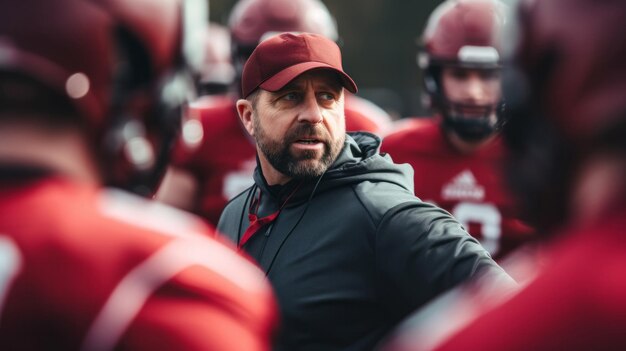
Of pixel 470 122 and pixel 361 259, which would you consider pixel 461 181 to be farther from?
pixel 361 259

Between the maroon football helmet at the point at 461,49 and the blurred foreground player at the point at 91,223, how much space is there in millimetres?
2986

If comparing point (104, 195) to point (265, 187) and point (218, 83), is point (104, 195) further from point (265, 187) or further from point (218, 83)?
point (218, 83)

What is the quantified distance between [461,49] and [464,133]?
523 mm

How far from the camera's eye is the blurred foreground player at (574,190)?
A: 968 millimetres

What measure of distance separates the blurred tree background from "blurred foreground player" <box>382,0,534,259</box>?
16.5 meters

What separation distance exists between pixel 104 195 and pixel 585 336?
0.71 meters

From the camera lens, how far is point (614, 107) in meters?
1.00

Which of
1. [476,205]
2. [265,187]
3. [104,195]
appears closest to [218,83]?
[476,205]

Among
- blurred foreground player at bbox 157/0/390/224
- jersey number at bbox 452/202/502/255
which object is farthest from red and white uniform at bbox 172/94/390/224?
jersey number at bbox 452/202/502/255

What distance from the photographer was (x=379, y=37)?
22.1m

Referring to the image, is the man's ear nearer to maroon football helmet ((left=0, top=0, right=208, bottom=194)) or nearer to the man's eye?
the man's eye

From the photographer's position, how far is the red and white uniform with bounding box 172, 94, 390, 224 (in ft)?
15.1

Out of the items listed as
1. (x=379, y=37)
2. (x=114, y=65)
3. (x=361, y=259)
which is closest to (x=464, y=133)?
(x=361, y=259)

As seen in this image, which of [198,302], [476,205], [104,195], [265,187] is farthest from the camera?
[476,205]
